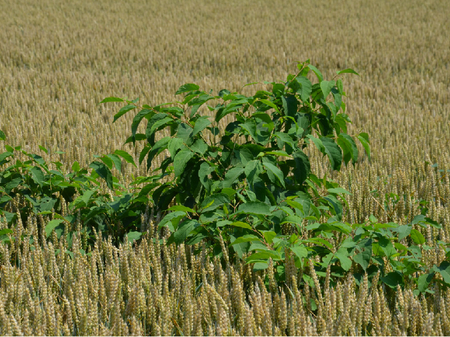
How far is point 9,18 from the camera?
36.7 ft

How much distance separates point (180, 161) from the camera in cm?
198

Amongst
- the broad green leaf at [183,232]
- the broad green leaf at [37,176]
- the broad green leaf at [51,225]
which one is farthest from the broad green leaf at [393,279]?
the broad green leaf at [37,176]

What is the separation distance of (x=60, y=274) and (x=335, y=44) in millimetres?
9135

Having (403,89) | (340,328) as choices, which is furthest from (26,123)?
(403,89)

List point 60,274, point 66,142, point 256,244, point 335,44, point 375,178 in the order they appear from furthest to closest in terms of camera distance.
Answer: point 335,44
point 66,142
point 375,178
point 60,274
point 256,244

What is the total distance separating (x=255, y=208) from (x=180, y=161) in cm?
39

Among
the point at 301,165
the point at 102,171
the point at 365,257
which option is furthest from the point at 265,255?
the point at 102,171

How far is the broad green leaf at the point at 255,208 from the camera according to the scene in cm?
186

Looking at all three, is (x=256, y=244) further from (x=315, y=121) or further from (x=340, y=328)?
(x=315, y=121)

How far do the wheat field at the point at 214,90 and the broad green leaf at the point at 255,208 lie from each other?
0.91 feet

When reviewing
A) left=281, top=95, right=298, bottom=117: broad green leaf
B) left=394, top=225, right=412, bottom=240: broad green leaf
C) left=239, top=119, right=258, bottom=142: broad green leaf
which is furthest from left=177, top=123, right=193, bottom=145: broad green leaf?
left=394, top=225, right=412, bottom=240: broad green leaf

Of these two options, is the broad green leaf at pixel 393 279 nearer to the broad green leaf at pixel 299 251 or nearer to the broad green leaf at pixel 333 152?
the broad green leaf at pixel 299 251

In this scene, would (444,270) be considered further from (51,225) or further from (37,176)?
(37,176)

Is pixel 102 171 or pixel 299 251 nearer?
pixel 299 251
